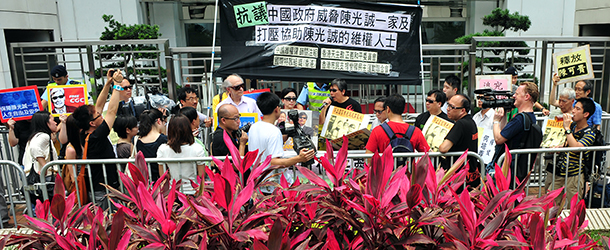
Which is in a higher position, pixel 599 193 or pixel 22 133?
pixel 22 133

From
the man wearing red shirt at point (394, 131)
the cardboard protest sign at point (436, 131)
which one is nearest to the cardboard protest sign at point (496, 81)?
the cardboard protest sign at point (436, 131)

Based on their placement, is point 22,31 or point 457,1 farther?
point 457,1

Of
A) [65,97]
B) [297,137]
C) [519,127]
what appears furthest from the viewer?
[65,97]

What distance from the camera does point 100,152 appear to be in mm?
4555

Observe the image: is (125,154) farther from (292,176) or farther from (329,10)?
(329,10)

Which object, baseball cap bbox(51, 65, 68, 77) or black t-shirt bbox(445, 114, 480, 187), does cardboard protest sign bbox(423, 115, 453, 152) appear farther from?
baseball cap bbox(51, 65, 68, 77)

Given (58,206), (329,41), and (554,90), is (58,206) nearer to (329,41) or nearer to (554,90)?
(329,41)

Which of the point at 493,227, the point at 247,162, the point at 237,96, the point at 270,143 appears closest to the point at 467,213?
the point at 493,227

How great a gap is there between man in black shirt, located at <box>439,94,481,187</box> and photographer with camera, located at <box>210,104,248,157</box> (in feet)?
6.75

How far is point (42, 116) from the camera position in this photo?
5.30m

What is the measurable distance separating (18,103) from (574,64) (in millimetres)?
8308

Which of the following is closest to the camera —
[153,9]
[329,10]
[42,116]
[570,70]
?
[42,116]

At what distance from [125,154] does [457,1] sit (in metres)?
14.1

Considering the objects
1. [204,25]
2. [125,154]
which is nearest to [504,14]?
[204,25]
